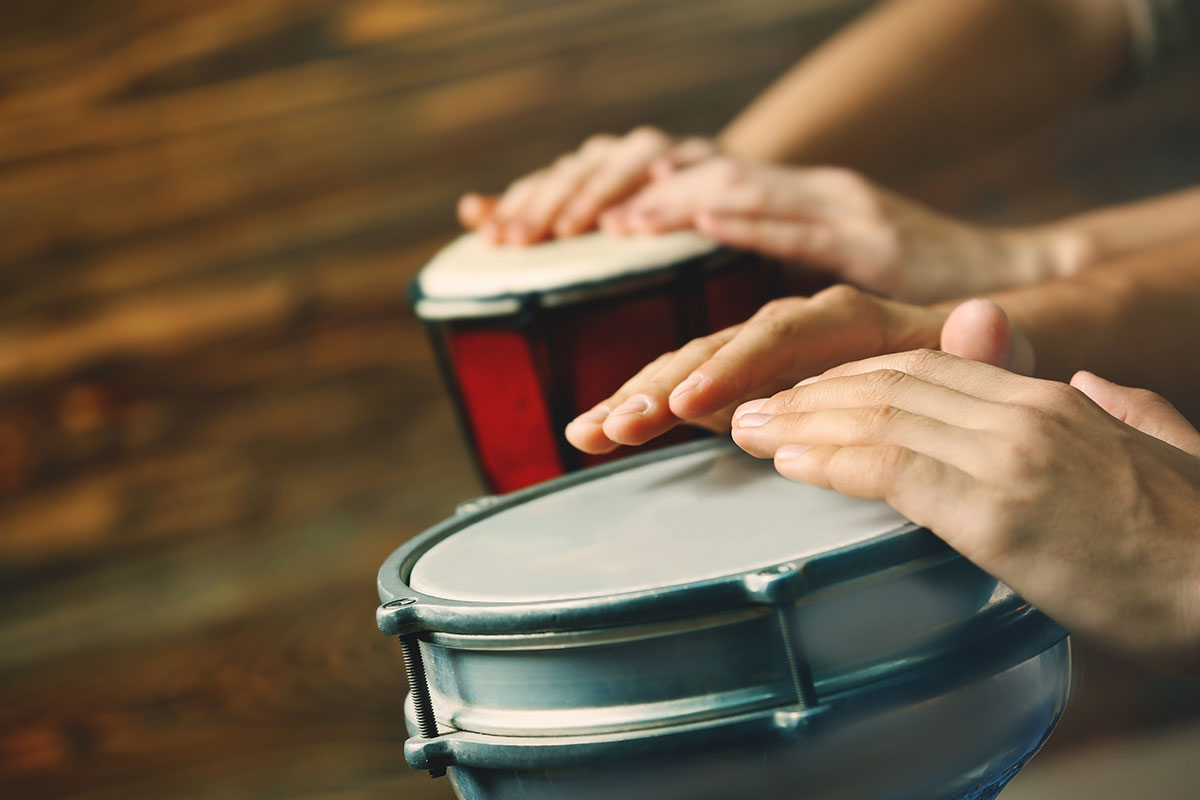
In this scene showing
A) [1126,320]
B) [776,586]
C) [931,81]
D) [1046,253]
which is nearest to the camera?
[776,586]

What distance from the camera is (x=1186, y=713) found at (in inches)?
55.4

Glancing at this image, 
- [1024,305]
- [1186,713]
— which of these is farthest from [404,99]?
[1186,713]

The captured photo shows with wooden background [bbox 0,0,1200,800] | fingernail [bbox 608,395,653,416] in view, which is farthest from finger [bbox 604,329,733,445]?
wooden background [bbox 0,0,1200,800]

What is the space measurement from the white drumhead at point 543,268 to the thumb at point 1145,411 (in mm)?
409

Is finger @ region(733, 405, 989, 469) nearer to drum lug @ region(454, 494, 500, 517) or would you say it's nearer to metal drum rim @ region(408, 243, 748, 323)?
drum lug @ region(454, 494, 500, 517)

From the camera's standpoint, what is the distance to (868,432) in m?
0.45

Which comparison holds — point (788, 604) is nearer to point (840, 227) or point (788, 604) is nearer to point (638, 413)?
point (638, 413)

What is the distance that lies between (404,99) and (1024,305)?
1.07 metres

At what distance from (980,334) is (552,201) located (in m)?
0.58

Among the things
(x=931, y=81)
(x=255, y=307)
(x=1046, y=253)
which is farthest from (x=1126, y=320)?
(x=255, y=307)

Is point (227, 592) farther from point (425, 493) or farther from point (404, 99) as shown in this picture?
point (404, 99)

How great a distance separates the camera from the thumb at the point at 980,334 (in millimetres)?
553

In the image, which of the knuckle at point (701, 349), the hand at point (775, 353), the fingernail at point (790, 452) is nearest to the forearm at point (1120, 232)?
the hand at point (775, 353)

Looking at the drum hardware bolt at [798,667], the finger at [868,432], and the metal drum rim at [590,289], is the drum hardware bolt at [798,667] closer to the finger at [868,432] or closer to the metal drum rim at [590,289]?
the finger at [868,432]
